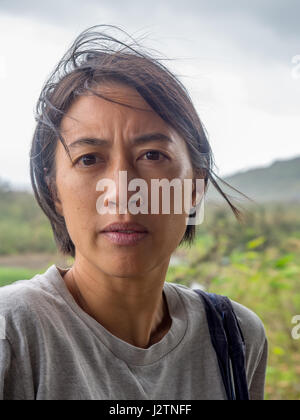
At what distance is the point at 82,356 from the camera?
2.48 ft

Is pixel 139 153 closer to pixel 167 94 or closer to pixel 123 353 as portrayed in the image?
pixel 167 94

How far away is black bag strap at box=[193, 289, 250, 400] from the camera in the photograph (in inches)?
34.1

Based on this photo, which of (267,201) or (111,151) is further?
(267,201)

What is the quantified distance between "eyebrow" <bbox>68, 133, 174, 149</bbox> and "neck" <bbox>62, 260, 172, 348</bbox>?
22cm

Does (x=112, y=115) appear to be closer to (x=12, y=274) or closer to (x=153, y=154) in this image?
(x=153, y=154)

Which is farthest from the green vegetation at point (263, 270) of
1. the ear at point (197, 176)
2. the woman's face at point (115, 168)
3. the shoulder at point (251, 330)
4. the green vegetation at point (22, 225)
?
the woman's face at point (115, 168)

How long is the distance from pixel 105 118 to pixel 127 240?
203 mm

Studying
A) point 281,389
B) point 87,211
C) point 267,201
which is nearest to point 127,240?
point 87,211

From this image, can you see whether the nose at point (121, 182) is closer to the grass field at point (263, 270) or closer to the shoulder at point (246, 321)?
the shoulder at point (246, 321)

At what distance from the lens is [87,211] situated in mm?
773

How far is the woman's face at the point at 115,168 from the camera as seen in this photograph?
30.1 inches

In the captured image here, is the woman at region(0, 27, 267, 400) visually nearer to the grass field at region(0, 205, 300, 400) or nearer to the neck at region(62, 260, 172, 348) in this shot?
the neck at region(62, 260, 172, 348)

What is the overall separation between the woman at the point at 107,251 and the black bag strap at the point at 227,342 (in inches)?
0.6

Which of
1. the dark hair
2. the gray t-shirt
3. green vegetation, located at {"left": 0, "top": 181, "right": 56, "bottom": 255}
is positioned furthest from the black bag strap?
green vegetation, located at {"left": 0, "top": 181, "right": 56, "bottom": 255}
